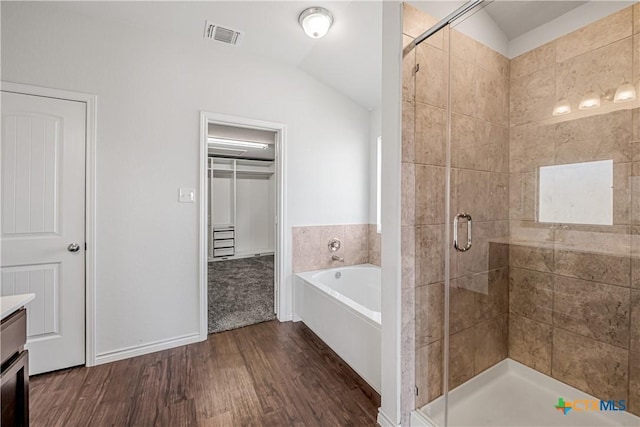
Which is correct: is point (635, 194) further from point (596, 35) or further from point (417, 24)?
point (417, 24)

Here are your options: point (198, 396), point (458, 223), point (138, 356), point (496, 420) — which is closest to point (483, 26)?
point (458, 223)

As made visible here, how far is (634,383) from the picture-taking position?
144cm

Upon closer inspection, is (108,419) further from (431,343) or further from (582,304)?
(582,304)

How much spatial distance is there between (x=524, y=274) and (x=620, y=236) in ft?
1.79

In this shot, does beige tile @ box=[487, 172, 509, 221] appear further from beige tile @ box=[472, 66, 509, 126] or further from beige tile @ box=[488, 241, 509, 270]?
beige tile @ box=[472, 66, 509, 126]

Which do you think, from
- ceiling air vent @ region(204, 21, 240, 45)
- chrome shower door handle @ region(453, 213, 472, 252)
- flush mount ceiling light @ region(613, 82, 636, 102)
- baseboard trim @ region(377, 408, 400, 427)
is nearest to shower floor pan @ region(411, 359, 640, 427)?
baseboard trim @ region(377, 408, 400, 427)

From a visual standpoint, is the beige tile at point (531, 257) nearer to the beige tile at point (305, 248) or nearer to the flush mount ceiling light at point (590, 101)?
the flush mount ceiling light at point (590, 101)

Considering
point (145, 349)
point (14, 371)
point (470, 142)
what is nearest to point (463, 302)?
point (470, 142)

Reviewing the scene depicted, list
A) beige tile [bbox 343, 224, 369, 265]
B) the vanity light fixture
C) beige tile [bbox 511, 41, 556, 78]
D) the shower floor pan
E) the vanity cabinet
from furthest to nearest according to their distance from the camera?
the vanity light fixture, beige tile [bbox 343, 224, 369, 265], beige tile [bbox 511, 41, 556, 78], the shower floor pan, the vanity cabinet

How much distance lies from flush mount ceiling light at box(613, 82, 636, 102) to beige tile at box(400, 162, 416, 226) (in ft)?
3.76

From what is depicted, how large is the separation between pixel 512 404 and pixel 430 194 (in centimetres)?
135

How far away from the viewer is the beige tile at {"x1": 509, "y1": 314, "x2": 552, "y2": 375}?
1.79 meters

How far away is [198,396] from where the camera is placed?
5.80ft

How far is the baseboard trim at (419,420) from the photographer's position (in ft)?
4.67
